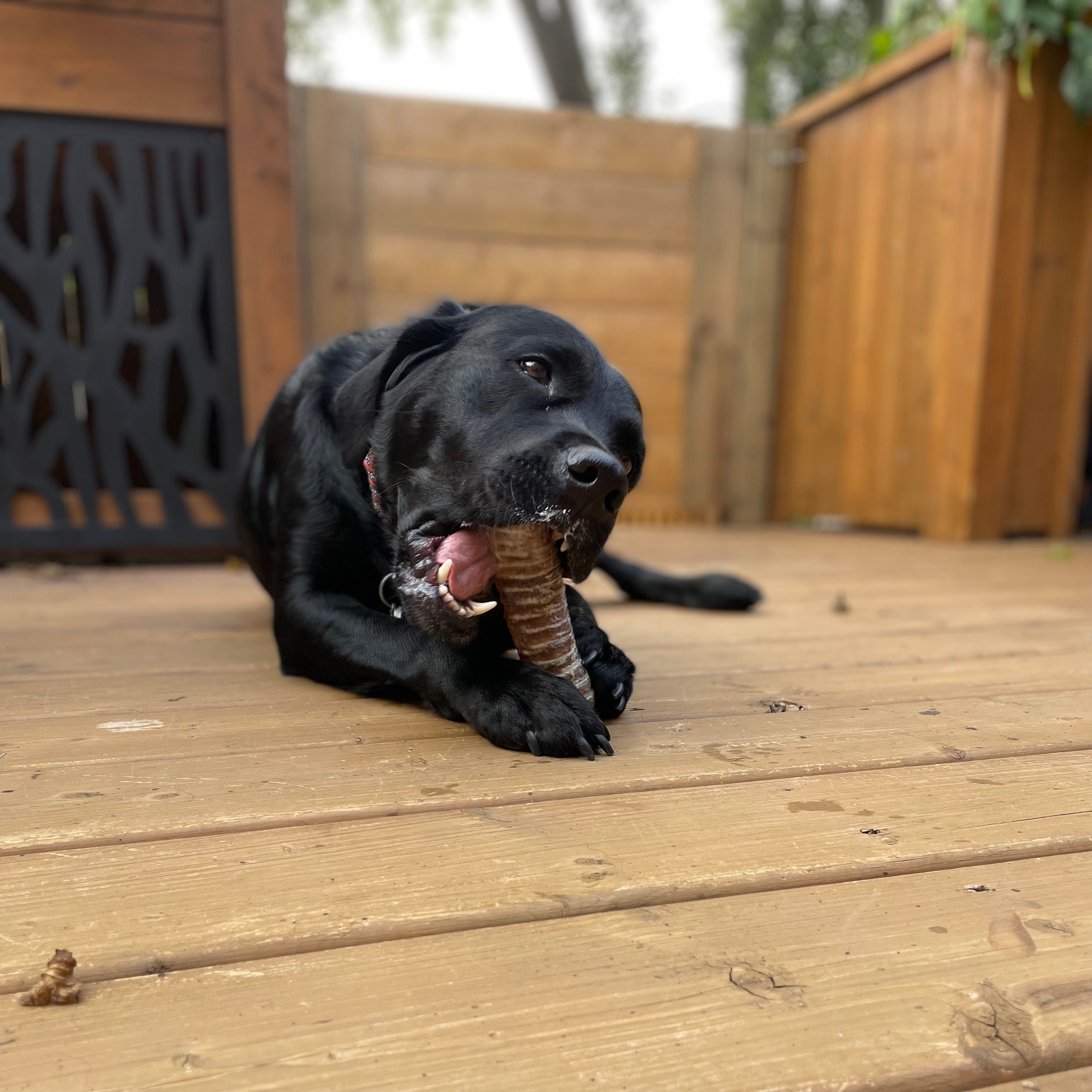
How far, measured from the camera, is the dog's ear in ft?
5.42

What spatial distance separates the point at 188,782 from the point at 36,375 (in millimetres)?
2802

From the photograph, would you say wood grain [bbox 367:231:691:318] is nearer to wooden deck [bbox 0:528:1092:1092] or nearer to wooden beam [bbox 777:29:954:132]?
wooden beam [bbox 777:29:954:132]

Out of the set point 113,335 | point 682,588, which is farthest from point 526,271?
point 682,588

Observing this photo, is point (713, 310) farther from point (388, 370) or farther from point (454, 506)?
point (454, 506)

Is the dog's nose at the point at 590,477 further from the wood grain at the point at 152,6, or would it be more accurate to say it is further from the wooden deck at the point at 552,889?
the wood grain at the point at 152,6

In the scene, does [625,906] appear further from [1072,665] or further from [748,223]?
[748,223]

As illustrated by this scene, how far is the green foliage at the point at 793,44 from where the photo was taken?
9.74 meters

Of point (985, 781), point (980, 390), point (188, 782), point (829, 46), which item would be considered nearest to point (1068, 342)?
point (980, 390)

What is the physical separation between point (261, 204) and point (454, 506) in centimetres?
255

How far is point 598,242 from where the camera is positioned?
4.73 meters

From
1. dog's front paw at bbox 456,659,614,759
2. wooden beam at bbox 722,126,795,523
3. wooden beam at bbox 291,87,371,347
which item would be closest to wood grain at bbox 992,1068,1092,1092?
dog's front paw at bbox 456,659,614,759

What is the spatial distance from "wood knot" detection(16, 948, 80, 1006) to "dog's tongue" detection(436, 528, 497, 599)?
784mm

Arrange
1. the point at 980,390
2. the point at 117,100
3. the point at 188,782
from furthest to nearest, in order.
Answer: the point at 980,390 → the point at 117,100 → the point at 188,782

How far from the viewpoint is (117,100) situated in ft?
10.9
